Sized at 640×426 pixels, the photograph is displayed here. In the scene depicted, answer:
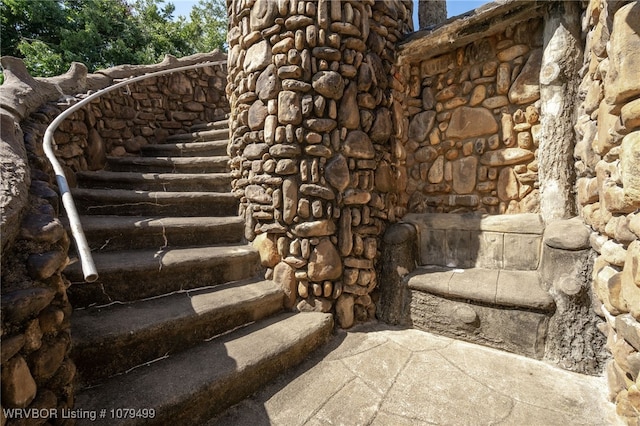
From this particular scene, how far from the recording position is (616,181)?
56.2 inches

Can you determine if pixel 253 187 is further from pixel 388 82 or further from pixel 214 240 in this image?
pixel 388 82

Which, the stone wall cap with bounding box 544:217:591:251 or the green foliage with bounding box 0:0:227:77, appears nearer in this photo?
the stone wall cap with bounding box 544:217:591:251

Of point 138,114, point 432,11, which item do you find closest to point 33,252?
point 138,114

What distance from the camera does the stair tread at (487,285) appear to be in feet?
6.32

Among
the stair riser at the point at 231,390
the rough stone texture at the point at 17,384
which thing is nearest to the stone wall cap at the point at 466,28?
the stair riser at the point at 231,390

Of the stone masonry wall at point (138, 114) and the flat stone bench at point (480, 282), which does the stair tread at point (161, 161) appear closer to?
the stone masonry wall at point (138, 114)

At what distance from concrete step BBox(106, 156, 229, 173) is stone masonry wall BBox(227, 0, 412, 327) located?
2.74ft

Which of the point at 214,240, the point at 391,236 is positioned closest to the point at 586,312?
the point at 391,236

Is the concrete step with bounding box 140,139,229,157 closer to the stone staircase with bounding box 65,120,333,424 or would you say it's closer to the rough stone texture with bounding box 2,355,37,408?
the stone staircase with bounding box 65,120,333,424

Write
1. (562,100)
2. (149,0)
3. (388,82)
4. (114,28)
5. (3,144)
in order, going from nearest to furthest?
(3,144)
(562,100)
(388,82)
(114,28)
(149,0)

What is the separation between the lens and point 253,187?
250 cm

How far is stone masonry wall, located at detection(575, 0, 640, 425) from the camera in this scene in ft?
4.12

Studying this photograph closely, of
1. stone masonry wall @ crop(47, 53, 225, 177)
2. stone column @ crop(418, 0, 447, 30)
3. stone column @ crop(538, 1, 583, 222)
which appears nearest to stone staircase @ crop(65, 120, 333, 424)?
stone masonry wall @ crop(47, 53, 225, 177)

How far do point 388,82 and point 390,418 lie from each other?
2.52 metres
